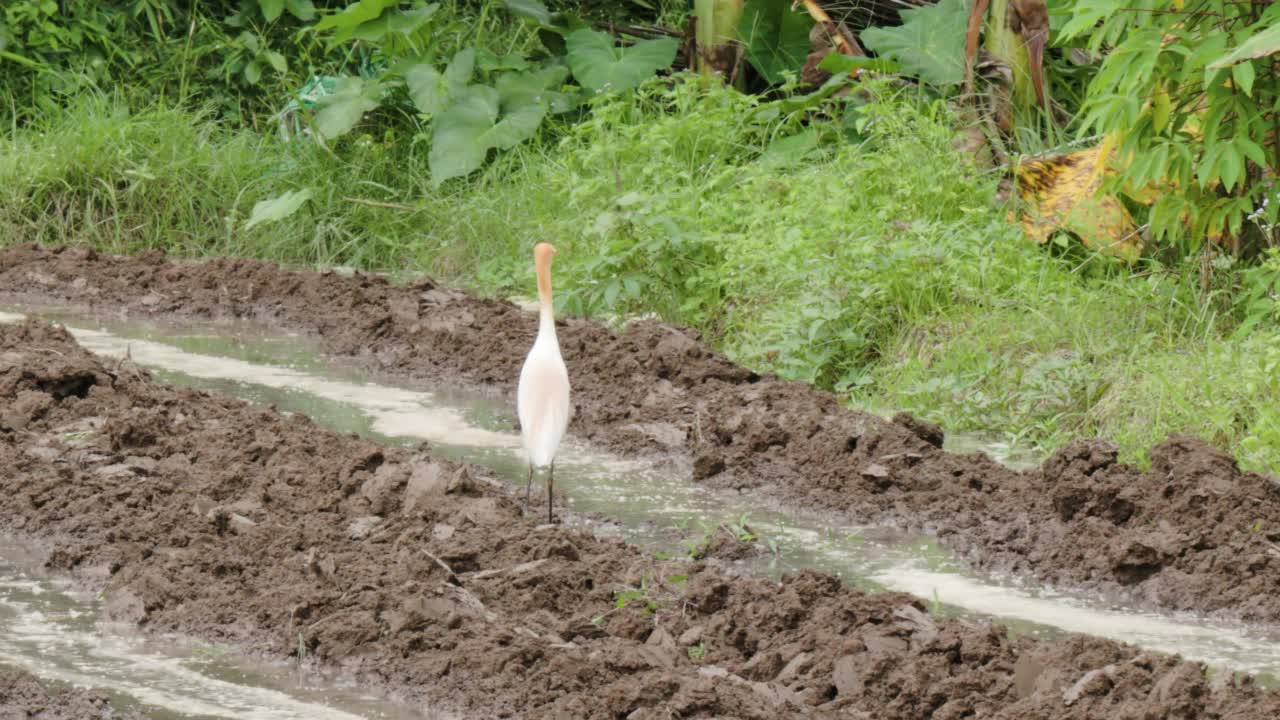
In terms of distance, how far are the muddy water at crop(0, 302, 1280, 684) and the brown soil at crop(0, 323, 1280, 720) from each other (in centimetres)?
33

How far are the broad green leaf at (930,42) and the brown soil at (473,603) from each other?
4317 millimetres

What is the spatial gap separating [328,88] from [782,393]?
5.85 metres

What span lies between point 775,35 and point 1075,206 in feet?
11.1

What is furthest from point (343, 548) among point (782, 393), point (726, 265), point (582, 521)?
point (726, 265)

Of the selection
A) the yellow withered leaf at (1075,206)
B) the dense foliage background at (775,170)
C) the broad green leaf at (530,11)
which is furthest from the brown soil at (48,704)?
the broad green leaf at (530,11)

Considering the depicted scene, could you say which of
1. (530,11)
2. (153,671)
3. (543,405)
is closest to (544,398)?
(543,405)

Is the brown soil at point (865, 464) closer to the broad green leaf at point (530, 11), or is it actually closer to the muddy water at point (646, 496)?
the muddy water at point (646, 496)

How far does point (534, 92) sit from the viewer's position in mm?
10492

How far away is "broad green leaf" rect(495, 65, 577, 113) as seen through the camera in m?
10.5

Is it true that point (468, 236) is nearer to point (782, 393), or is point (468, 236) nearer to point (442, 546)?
point (782, 393)

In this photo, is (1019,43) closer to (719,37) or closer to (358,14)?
(719,37)

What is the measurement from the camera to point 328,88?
1149 centimetres

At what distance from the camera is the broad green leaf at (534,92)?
10.5 m

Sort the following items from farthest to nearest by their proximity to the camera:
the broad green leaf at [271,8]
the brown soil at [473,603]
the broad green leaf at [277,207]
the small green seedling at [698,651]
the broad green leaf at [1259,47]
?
the broad green leaf at [271,8], the broad green leaf at [277,207], the broad green leaf at [1259,47], the small green seedling at [698,651], the brown soil at [473,603]
